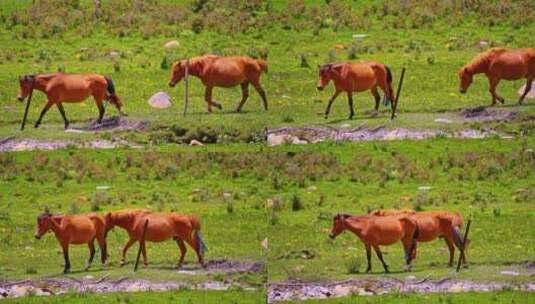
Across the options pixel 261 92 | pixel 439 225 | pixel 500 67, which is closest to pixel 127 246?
pixel 261 92

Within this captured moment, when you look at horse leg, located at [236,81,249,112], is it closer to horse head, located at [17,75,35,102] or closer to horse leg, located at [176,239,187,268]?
horse leg, located at [176,239,187,268]

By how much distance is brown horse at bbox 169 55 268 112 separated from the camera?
10.4m

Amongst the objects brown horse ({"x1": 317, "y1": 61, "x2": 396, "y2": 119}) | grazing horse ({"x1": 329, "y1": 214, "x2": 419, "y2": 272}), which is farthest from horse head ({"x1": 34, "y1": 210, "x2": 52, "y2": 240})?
brown horse ({"x1": 317, "y1": 61, "x2": 396, "y2": 119})

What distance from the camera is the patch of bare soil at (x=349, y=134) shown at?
1037 centimetres

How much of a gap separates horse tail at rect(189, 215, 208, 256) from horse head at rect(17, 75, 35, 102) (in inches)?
71.8

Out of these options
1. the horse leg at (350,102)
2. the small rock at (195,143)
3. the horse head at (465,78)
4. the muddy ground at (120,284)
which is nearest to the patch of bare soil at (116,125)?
the small rock at (195,143)

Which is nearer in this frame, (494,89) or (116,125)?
(116,125)

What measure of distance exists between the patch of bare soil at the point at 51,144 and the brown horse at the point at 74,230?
0.59 m

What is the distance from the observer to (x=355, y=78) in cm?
1051

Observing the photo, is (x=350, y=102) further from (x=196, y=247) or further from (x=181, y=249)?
(x=181, y=249)

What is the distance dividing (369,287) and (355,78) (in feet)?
6.11

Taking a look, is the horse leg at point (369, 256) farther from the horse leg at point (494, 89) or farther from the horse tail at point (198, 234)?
the horse leg at point (494, 89)

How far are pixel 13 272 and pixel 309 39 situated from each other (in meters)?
3.34

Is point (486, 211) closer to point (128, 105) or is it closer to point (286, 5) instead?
point (286, 5)
